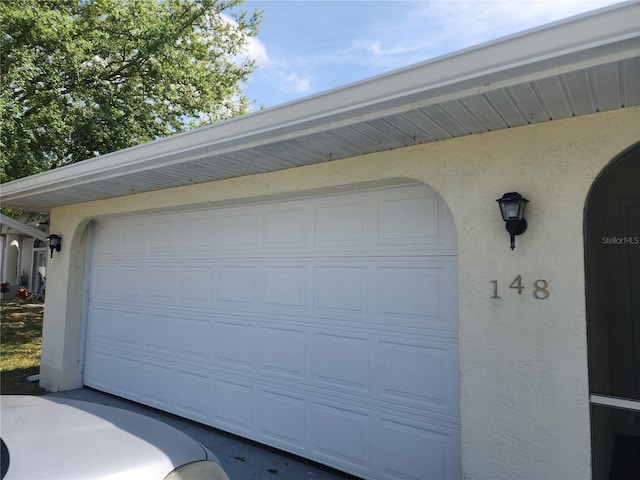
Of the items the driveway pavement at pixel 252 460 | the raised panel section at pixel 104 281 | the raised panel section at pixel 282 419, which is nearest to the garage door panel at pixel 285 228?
the raised panel section at pixel 282 419

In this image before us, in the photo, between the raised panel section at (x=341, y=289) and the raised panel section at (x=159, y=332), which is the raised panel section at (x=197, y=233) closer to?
the raised panel section at (x=159, y=332)

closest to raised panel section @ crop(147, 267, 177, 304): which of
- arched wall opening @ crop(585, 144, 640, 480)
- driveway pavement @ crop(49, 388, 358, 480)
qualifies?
driveway pavement @ crop(49, 388, 358, 480)

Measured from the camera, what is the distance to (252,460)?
4.24 meters

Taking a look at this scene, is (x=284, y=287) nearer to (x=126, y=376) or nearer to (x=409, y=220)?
(x=409, y=220)

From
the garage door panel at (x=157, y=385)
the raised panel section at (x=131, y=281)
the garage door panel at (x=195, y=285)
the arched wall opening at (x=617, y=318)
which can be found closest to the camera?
the arched wall opening at (x=617, y=318)

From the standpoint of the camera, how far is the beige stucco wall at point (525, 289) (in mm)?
2596

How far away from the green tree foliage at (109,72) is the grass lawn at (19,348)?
3800 mm

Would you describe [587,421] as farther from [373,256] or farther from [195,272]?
[195,272]

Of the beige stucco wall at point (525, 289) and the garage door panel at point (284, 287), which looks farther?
the garage door panel at point (284, 287)

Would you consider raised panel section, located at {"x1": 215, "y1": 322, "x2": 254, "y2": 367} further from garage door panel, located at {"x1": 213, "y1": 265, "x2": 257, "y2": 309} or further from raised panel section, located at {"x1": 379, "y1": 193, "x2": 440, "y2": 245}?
raised panel section, located at {"x1": 379, "y1": 193, "x2": 440, "y2": 245}

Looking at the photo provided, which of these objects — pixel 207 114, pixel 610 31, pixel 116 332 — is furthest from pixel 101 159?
pixel 207 114

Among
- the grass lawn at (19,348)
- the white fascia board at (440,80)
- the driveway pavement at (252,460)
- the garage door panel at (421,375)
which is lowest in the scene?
the driveway pavement at (252,460)

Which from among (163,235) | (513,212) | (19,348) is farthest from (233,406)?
(19,348)

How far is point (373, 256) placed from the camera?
3922 millimetres
